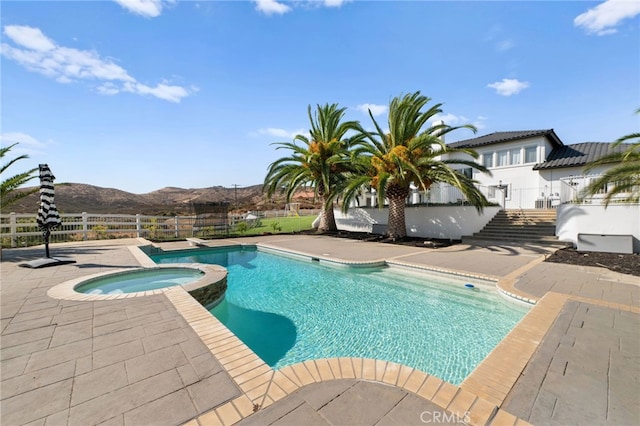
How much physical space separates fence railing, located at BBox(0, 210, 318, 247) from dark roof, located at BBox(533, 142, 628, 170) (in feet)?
75.7

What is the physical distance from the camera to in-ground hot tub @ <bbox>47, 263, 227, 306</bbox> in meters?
5.36

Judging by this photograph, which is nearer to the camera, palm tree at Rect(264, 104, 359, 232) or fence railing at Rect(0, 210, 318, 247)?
fence railing at Rect(0, 210, 318, 247)

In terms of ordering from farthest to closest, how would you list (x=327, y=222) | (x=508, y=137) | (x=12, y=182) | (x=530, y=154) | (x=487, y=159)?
(x=487, y=159)
(x=508, y=137)
(x=530, y=154)
(x=327, y=222)
(x=12, y=182)

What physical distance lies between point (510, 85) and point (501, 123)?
8.99 meters

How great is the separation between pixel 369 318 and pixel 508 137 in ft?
73.0

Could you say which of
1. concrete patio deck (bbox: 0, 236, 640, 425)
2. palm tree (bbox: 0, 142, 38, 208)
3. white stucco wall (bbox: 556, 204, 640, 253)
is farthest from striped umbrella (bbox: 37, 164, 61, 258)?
white stucco wall (bbox: 556, 204, 640, 253)

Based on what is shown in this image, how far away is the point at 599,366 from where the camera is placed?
2959mm

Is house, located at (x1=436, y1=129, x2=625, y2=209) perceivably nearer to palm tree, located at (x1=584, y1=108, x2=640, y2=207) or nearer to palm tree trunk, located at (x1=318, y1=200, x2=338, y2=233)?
palm tree, located at (x1=584, y1=108, x2=640, y2=207)

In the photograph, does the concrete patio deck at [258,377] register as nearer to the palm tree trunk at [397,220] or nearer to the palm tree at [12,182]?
the palm tree at [12,182]

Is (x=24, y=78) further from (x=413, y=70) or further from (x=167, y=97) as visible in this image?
(x=413, y=70)

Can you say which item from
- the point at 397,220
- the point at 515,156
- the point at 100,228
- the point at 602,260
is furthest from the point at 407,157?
the point at 100,228

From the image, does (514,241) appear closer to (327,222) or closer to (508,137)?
(327,222)

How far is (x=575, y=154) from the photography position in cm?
1956

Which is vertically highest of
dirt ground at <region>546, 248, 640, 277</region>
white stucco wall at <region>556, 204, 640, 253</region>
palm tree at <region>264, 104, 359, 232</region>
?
palm tree at <region>264, 104, 359, 232</region>
